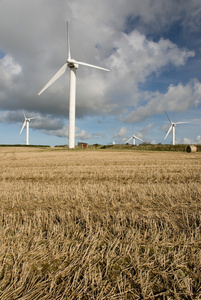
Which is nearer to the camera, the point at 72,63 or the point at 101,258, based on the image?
the point at 101,258

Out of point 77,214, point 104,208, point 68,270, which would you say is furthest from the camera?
point 104,208

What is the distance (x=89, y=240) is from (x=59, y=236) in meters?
0.63

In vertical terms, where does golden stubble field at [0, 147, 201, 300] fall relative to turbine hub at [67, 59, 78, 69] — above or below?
below

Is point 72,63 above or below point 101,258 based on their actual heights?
above

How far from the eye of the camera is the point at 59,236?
11.4 ft

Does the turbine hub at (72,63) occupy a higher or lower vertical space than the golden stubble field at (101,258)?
higher

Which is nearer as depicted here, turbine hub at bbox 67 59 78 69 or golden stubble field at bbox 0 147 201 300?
golden stubble field at bbox 0 147 201 300

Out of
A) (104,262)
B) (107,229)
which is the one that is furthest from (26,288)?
(107,229)

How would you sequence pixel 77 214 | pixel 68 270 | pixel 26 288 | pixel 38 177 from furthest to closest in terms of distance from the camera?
1. pixel 38 177
2. pixel 77 214
3. pixel 68 270
4. pixel 26 288

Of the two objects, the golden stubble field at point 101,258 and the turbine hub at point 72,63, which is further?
the turbine hub at point 72,63

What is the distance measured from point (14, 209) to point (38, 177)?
6292mm

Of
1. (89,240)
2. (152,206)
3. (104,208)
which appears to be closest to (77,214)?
(104,208)

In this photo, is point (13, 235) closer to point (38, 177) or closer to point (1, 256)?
point (1, 256)

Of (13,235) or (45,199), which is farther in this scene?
(45,199)
